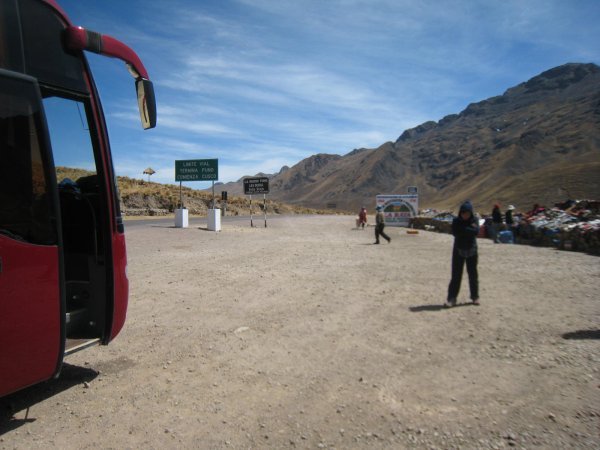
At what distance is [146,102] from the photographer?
4.27 metres

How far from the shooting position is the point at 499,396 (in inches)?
157

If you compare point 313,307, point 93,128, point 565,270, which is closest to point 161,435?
point 93,128

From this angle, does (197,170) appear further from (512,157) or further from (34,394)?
(512,157)

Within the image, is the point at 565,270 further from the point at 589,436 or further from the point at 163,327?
the point at 163,327

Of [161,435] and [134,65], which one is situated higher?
[134,65]

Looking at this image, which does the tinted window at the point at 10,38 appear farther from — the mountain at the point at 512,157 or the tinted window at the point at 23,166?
the mountain at the point at 512,157

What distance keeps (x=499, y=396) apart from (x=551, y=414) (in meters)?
0.45

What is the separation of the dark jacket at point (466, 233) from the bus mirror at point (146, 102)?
201 inches

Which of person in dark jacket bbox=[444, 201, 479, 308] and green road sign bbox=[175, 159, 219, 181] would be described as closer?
person in dark jacket bbox=[444, 201, 479, 308]

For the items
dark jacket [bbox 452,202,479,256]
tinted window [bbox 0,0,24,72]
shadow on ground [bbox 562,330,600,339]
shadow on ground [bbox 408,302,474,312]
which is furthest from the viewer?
dark jacket [bbox 452,202,479,256]

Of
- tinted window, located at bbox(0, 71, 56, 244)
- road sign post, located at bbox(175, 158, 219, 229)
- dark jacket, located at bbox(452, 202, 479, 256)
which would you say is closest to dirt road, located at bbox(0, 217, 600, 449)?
dark jacket, located at bbox(452, 202, 479, 256)

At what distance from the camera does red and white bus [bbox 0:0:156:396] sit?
3.12 metres

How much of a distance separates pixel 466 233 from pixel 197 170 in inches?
923

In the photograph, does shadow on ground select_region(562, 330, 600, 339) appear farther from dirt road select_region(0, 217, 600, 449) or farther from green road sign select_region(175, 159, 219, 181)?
green road sign select_region(175, 159, 219, 181)
